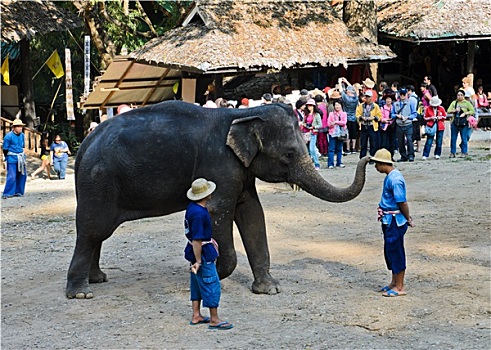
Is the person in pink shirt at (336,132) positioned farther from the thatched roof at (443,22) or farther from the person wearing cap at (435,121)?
the thatched roof at (443,22)

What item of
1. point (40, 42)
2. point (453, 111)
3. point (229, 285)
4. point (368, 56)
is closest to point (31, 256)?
point (229, 285)

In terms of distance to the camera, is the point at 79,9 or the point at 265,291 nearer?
the point at 265,291

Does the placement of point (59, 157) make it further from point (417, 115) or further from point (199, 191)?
point (199, 191)

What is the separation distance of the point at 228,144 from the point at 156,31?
64.8 feet

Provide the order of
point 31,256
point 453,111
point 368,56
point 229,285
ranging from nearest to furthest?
point 229,285
point 31,256
point 453,111
point 368,56

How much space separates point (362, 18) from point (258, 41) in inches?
141

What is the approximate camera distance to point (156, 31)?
27844mm

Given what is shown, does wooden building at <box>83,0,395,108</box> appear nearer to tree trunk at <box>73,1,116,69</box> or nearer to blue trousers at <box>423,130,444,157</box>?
tree trunk at <box>73,1,116,69</box>

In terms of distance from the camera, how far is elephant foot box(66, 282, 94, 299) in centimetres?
897

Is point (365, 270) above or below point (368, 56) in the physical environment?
below

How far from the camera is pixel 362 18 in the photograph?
24438mm

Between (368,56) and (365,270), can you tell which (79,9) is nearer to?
(368,56)

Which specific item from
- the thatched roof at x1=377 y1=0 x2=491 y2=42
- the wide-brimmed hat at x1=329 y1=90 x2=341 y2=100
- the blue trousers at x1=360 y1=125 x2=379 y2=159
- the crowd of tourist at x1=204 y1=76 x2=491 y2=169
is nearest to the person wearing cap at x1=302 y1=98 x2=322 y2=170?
the crowd of tourist at x1=204 y1=76 x2=491 y2=169

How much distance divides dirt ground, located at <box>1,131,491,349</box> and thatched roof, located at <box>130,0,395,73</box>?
810cm
